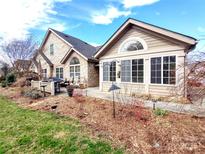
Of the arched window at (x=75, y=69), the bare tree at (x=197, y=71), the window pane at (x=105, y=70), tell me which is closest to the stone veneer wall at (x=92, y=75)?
the arched window at (x=75, y=69)

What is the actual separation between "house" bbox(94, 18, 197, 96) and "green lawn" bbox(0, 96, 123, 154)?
578cm

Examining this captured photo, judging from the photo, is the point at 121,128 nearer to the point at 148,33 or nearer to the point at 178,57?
the point at 178,57

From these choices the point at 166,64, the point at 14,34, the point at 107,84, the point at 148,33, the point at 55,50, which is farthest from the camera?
the point at 14,34

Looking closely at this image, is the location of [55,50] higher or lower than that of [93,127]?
higher

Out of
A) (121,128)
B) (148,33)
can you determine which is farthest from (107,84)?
(121,128)

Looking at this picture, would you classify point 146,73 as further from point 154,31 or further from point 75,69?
point 75,69

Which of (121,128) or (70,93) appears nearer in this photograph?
(121,128)

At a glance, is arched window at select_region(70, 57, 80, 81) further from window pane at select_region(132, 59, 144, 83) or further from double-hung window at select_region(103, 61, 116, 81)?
window pane at select_region(132, 59, 144, 83)

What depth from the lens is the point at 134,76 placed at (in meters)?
11.9

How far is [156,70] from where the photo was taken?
10.7m

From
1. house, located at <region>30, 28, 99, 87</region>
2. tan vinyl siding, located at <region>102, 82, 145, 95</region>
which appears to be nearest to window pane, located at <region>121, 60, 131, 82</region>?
tan vinyl siding, located at <region>102, 82, 145, 95</region>

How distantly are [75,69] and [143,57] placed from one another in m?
10.1

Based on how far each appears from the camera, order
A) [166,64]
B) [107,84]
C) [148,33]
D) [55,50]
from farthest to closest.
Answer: [55,50] → [107,84] → [148,33] → [166,64]

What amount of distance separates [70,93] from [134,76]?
4.77m
